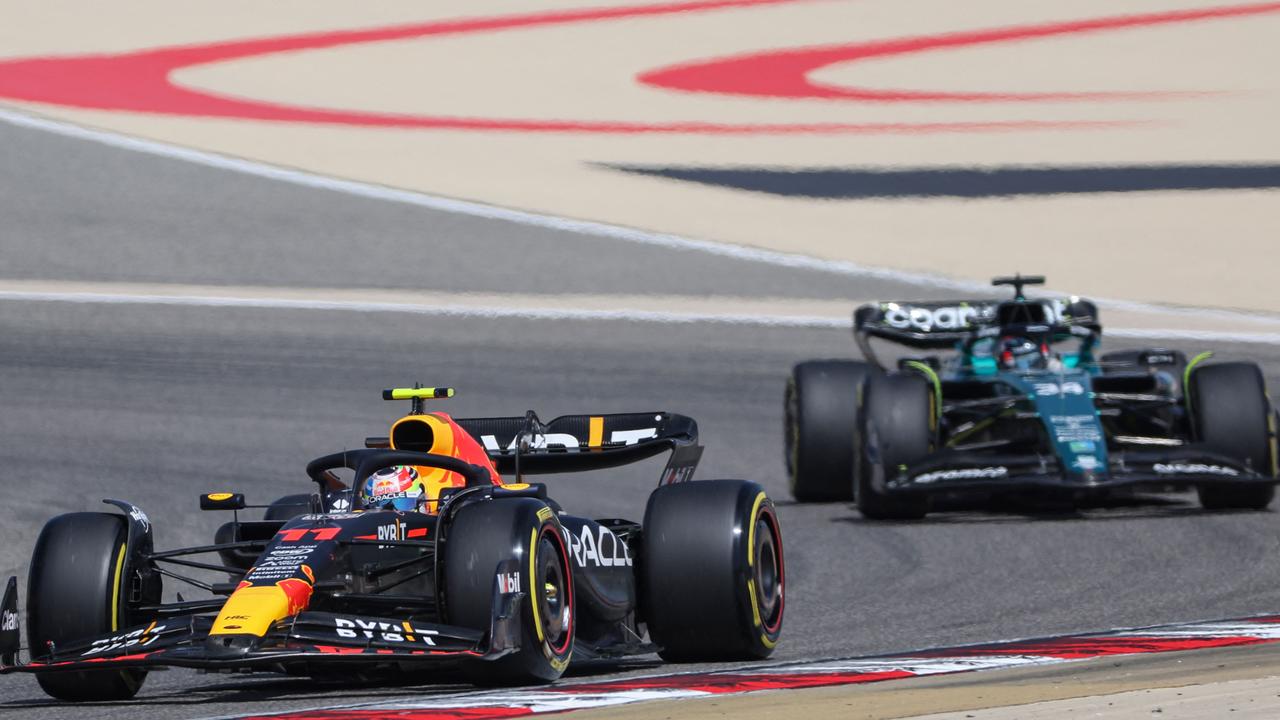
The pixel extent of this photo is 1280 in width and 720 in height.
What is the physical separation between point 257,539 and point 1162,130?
22282 millimetres

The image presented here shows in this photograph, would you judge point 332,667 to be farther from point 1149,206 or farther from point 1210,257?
point 1149,206

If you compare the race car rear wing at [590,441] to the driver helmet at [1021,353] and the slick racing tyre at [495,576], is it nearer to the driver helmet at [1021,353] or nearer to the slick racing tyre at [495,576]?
the slick racing tyre at [495,576]

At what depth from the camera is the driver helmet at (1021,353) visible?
14117 mm

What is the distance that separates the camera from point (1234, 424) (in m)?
13.1

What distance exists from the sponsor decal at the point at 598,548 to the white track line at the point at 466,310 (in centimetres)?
1194

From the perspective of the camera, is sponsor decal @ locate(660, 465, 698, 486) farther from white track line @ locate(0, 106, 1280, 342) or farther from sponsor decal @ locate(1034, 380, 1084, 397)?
white track line @ locate(0, 106, 1280, 342)

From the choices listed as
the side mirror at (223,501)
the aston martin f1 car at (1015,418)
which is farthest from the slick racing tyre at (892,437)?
the side mirror at (223,501)

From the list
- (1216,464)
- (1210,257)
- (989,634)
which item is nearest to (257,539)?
(989,634)

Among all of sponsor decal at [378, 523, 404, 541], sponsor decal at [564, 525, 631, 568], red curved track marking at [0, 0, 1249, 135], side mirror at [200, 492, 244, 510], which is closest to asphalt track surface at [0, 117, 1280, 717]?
sponsor decal at [564, 525, 631, 568]

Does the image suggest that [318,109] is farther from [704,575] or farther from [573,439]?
[704,575]

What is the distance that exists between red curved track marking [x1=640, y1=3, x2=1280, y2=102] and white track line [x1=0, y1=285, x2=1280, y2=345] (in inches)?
410

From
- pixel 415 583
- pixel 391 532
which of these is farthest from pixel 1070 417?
pixel 391 532

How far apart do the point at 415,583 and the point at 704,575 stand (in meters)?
1.07

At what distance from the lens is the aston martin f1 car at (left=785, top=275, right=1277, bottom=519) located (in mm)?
12719
